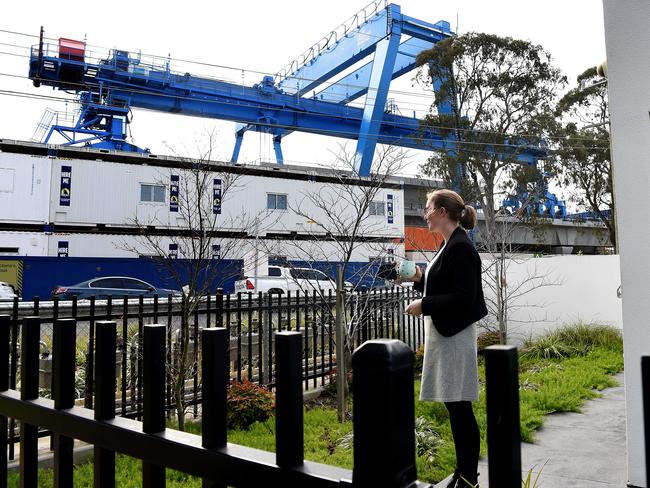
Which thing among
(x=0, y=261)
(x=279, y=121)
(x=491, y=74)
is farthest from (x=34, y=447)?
(x=279, y=121)

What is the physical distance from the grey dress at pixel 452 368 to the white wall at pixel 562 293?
287 inches

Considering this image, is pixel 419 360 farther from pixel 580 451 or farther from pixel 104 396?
pixel 104 396

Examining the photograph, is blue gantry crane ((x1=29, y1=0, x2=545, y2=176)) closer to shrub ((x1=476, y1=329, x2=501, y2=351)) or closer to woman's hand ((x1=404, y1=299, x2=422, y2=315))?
Result: shrub ((x1=476, y1=329, x2=501, y2=351))

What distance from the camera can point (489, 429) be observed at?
0.60m

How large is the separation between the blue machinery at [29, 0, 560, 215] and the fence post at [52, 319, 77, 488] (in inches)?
850

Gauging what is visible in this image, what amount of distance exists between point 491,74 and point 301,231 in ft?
38.8

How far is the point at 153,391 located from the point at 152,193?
2270 centimetres

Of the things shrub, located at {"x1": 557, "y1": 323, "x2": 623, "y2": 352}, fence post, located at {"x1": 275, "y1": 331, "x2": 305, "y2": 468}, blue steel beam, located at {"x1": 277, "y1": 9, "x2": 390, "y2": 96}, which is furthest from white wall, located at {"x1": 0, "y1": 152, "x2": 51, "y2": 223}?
fence post, located at {"x1": 275, "y1": 331, "x2": 305, "y2": 468}

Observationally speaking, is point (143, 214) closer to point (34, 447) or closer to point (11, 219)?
point (11, 219)

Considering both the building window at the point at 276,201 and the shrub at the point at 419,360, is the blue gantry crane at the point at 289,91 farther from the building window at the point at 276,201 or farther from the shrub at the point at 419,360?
the shrub at the point at 419,360

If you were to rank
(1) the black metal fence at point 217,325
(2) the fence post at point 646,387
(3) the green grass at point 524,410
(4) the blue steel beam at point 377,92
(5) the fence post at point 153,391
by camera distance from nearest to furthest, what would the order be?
1. (2) the fence post at point 646,387
2. (5) the fence post at point 153,391
3. (3) the green grass at point 524,410
4. (1) the black metal fence at point 217,325
5. (4) the blue steel beam at point 377,92

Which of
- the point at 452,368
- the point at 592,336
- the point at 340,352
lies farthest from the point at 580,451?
the point at 592,336

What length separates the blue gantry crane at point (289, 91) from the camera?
21.8m

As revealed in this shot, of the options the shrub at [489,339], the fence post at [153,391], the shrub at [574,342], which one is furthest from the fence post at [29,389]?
the shrub at [574,342]
